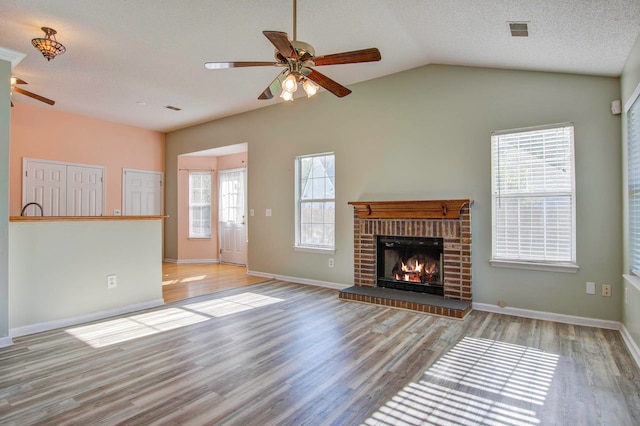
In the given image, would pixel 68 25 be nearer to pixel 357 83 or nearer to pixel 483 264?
pixel 357 83

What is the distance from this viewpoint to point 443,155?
438cm

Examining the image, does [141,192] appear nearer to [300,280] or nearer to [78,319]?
[300,280]

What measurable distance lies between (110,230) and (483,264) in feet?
14.0

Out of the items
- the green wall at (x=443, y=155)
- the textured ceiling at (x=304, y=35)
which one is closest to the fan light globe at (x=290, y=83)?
the textured ceiling at (x=304, y=35)

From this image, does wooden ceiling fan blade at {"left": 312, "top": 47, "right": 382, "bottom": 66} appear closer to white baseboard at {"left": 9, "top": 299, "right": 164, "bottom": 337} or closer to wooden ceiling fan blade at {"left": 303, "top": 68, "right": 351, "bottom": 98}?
wooden ceiling fan blade at {"left": 303, "top": 68, "right": 351, "bottom": 98}

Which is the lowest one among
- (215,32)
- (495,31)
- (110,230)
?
(110,230)

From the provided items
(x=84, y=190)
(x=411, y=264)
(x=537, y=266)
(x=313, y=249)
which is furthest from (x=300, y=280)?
(x=84, y=190)

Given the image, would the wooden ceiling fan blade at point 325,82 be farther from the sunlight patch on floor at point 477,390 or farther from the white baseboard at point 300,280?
the white baseboard at point 300,280

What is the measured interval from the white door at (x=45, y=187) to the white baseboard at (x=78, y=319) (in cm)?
353

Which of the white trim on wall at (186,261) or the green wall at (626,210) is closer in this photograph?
the green wall at (626,210)

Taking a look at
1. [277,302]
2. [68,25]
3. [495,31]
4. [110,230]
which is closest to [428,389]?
[277,302]

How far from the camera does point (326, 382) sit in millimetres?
2408

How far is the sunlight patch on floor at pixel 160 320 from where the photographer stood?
3.31 m

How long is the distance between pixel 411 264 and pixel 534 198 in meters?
1.63
